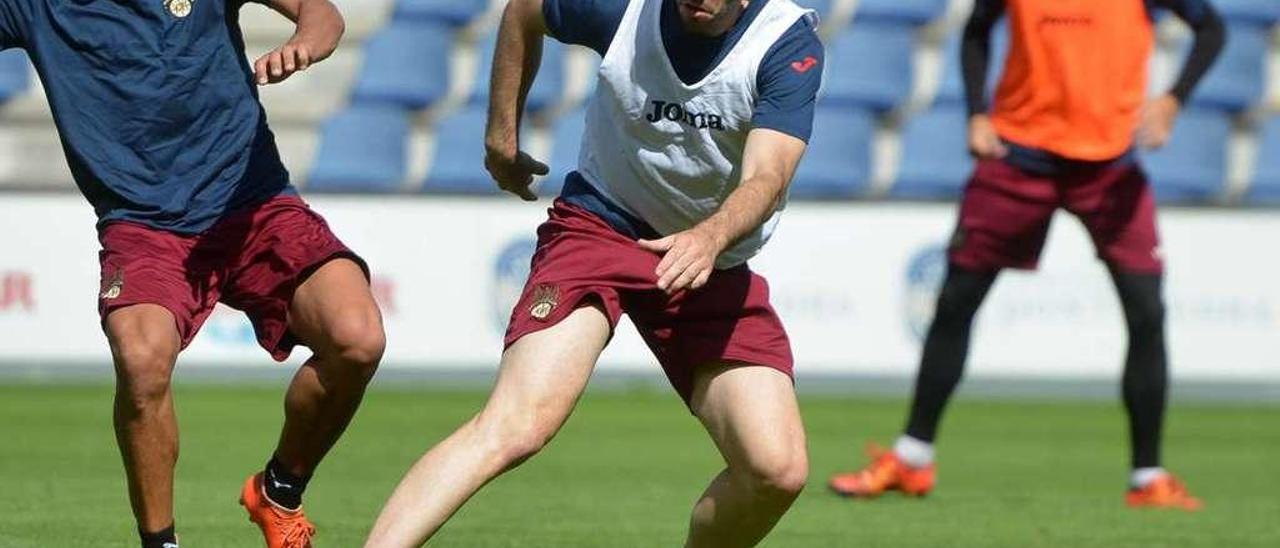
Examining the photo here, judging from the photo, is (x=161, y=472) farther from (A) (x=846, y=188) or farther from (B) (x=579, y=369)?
(A) (x=846, y=188)

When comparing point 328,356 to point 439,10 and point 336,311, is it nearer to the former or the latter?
point 336,311

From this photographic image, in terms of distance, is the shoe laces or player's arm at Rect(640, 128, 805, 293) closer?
player's arm at Rect(640, 128, 805, 293)

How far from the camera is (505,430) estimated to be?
5668 millimetres

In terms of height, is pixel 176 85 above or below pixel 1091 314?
above

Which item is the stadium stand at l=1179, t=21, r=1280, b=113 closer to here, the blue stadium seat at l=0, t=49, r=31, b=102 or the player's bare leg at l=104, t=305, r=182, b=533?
the blue stadium seat at l=0, t=49, r=31, b=102

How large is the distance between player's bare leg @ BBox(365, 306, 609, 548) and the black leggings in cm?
380

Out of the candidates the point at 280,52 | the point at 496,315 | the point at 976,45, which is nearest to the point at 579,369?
the point at 280,52

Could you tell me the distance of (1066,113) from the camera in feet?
31.1

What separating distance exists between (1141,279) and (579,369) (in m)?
4.22

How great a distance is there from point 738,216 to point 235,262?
6.57ft

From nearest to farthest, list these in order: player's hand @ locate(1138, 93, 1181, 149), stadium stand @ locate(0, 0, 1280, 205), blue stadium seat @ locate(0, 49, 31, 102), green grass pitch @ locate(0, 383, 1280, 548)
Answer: green grass pitch @ locate(0, 383, 1280, 548) → player's hand @ locate(1138, 93, 1181, 149) → stadium stand @ locate(0, 0, 1280, 205) → blue stadium seat @ locate(0, 49, 31, 102)

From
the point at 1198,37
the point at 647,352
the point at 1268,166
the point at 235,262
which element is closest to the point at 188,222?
the point at 235,262

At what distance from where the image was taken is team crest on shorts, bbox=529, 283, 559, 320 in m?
5.91

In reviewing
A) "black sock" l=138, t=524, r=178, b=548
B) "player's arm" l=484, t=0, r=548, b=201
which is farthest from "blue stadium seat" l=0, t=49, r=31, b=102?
"player's arm" l=484, t=0, r=548, b=201
